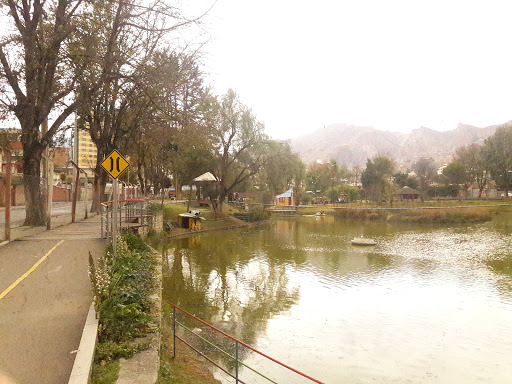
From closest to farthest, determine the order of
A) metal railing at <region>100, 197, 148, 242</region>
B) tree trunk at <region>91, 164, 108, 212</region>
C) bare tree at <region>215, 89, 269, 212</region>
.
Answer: metal railing at <region>100, 197, 148, 242</region> → tree trunk at <region>91, 164, 108, 212</region> → bare tree at <region>215, 89, 269, 212</region>

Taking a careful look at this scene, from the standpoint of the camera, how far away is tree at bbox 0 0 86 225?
13.7m

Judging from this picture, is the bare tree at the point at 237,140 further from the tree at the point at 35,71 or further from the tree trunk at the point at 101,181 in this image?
the tree at the point at 35,71

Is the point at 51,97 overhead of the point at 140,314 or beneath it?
overhead

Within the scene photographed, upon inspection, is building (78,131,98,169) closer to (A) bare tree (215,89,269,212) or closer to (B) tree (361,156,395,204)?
(A) bare tree (215,89,269,212)

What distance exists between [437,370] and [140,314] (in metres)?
5.96

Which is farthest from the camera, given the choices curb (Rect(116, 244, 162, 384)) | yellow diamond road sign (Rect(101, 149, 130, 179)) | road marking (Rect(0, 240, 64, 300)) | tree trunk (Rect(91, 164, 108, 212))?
tree trunk (Rect(91, 164, 108, 212))

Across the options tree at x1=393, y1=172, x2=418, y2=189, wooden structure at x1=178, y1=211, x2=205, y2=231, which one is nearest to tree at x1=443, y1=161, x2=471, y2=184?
tree at x1=393, y1=172, x2=418, y2=189

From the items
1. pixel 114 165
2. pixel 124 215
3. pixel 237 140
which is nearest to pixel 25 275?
→ pixel 114 165

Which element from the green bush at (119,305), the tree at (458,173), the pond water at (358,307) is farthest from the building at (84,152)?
the green bush at (119,305)

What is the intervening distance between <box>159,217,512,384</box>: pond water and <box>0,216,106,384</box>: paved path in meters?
2.97

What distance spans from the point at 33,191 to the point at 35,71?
416 cm

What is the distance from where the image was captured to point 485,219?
4191cm

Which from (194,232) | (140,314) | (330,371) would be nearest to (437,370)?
(330,371)

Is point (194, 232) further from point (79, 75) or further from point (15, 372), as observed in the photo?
point (15, 372)
